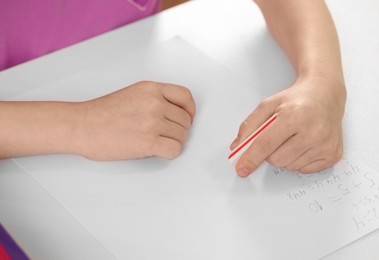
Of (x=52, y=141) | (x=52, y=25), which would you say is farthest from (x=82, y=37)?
(x=52, y=141)

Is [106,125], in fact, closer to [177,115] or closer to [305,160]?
[177,115]

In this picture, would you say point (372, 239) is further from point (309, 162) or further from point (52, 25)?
point (52, 25)

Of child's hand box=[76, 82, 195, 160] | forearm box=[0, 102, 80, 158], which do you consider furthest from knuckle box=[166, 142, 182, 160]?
forearm box=[0, 102, 80, 158]

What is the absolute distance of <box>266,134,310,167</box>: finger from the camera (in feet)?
2.50

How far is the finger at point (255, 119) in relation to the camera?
780 millimetres

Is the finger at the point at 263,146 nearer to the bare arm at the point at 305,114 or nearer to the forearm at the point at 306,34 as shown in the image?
the bare arm at the point at 305,114

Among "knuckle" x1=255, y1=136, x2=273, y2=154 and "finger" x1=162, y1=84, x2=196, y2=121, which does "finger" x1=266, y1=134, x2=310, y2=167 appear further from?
"finger" x1=162, y1=84, x2=196, y2=121

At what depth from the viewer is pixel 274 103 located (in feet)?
2.62

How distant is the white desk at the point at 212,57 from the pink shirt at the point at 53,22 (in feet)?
0.12

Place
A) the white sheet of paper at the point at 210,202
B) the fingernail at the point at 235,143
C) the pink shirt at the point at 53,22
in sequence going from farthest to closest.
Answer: the pink shirt at the point at 53,22
the fingernail at the point at 235,143
the white sheet of paper at the point at 210,202

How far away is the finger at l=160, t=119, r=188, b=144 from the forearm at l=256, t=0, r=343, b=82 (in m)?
0.18

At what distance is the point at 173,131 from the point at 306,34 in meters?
0.25

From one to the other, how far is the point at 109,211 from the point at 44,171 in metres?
0.10

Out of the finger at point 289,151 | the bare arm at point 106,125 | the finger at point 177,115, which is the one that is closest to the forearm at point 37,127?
the bare arm at point 106,125
